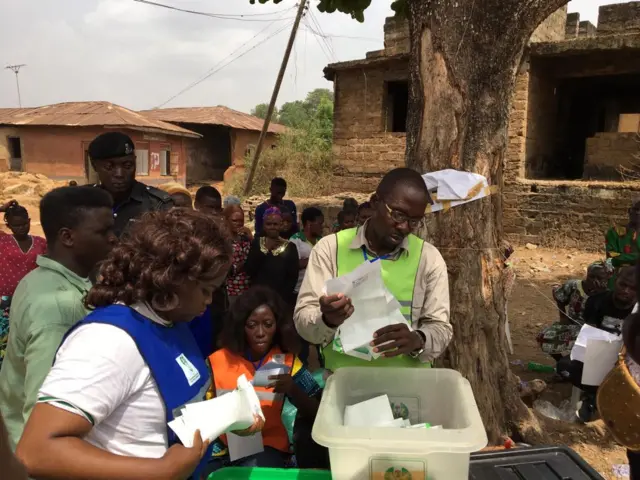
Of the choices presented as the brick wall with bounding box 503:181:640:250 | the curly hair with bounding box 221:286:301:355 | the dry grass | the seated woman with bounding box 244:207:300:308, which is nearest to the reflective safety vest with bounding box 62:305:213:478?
the curly hair with bounding box 221:286:301:355

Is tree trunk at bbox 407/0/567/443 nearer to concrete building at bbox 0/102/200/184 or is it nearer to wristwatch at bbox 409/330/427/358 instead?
wristwatch at bbox 409/330/427/358

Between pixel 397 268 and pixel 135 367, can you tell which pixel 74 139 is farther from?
pixel 135 367

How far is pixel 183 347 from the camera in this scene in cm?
132

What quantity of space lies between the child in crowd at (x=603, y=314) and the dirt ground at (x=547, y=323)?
0.20 metres

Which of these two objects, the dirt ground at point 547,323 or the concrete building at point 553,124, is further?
the concrete building at point 553,124

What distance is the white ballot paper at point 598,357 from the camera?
2451 millimetres

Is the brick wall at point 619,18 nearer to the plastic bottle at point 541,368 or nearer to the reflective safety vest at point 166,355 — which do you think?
the plastic bottle at point 541,368

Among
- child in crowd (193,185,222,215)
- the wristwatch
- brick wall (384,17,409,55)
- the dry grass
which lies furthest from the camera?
the dry grass

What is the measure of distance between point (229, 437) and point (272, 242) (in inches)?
80.9

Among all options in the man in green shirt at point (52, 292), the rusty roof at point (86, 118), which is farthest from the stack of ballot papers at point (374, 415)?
the rusty roof at point (86, 118)

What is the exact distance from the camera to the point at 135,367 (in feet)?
3.69

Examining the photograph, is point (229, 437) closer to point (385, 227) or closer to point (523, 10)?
point (385, 227)

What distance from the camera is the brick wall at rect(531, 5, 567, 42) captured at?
9648 millimetres

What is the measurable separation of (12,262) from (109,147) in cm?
183
